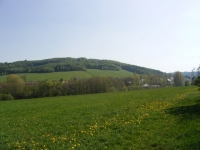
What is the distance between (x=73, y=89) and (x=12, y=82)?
25.7 m

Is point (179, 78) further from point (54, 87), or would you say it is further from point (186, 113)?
point (186, 113)

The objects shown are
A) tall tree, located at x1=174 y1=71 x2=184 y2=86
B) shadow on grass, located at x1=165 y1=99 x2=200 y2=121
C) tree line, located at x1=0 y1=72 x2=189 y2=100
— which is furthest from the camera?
tall tree, located at x1=174 y1=71 x2=184 y2=86

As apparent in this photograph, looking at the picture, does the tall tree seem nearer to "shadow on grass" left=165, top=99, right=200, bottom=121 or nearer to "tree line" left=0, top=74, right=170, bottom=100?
"tree line" left=0, top=74, right=170, bottom=100

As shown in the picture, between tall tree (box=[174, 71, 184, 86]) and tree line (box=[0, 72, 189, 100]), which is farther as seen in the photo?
tall tree (box=[174, 71, 184, 86])

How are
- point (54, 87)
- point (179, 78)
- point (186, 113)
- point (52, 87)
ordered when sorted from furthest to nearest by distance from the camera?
point (179, 78), point (54, 87), point (52, 87), point (186, 113)

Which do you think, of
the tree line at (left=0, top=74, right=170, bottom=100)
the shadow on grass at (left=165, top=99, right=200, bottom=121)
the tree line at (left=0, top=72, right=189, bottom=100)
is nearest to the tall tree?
the tree line at (left=0, top=72, right=189, bottom=100)

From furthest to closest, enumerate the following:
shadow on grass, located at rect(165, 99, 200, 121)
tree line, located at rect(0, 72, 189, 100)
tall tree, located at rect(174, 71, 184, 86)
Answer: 1. tall tree, located at rect(174, 71, 184, 86)
2. tree line, located at rect(0, 72, 189, 100)
3. shadow on grass, located at rect(165, 99, 200, 121)

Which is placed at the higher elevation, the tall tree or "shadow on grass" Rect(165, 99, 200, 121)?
the tall tree

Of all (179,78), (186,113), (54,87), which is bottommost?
(186,113)

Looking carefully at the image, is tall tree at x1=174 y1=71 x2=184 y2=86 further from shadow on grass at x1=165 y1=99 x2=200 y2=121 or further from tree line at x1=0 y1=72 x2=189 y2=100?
shadow on grass at x1=165 y1=99 x2=200 y2=121

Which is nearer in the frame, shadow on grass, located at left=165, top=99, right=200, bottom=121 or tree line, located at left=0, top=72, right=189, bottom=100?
shadow on grass, located at left=165, top=99, right=200, bottom=121

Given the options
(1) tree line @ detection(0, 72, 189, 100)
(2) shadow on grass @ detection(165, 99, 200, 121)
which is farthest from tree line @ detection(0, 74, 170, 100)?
(2) shadow on grass @ detection(165, 99, 200, 121)

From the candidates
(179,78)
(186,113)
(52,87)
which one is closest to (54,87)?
(52,87)

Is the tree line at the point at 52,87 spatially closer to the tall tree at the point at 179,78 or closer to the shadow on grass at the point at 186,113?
the tall tree at the point at 179,78
